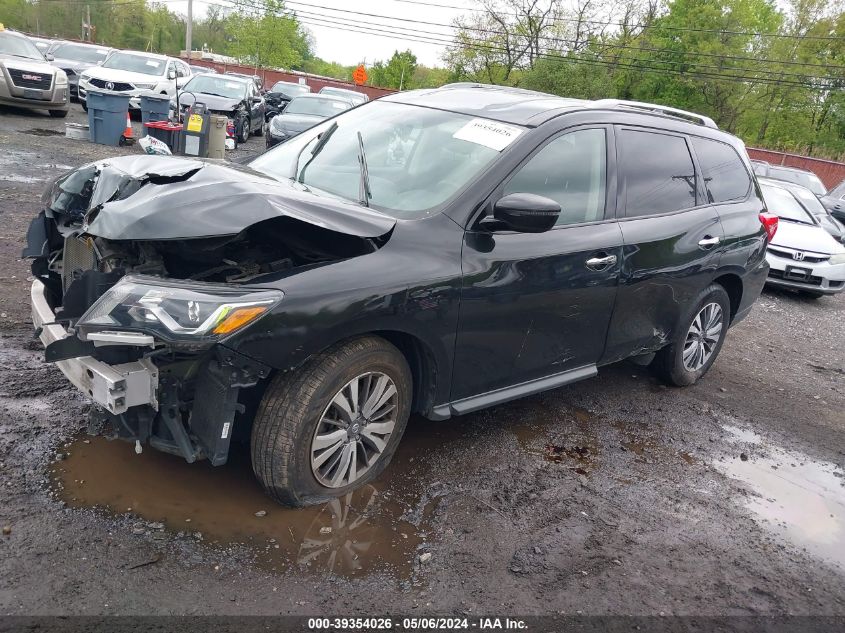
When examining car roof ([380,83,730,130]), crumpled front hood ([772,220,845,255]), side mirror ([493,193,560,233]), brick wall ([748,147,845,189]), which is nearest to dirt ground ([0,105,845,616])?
side mirror ([493,193,560,233])

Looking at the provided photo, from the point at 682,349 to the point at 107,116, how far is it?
1235cm

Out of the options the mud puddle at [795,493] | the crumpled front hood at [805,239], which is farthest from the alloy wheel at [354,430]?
the crumpled front hood at [805,239]

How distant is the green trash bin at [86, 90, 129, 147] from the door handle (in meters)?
12.5

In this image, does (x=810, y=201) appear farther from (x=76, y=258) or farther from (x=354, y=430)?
(x=76, y=258)

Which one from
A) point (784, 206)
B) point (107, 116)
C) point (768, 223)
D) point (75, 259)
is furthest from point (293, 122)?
point (75, 259)

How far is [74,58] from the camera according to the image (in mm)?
20672

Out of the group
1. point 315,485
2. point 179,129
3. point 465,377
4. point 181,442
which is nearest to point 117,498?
point 181,442

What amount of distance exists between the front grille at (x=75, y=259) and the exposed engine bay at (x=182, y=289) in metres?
0.02

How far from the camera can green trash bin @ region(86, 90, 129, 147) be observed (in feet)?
43.7

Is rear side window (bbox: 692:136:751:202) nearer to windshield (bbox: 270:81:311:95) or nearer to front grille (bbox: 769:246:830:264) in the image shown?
front grille (bbox: 769:246:830:264)

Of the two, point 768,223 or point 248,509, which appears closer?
point 248,509

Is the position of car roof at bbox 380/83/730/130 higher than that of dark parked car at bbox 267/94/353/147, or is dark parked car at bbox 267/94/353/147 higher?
car roof at bbox 380/83/730/130

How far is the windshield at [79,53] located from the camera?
2072 cm

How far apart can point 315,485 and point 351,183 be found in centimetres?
158
